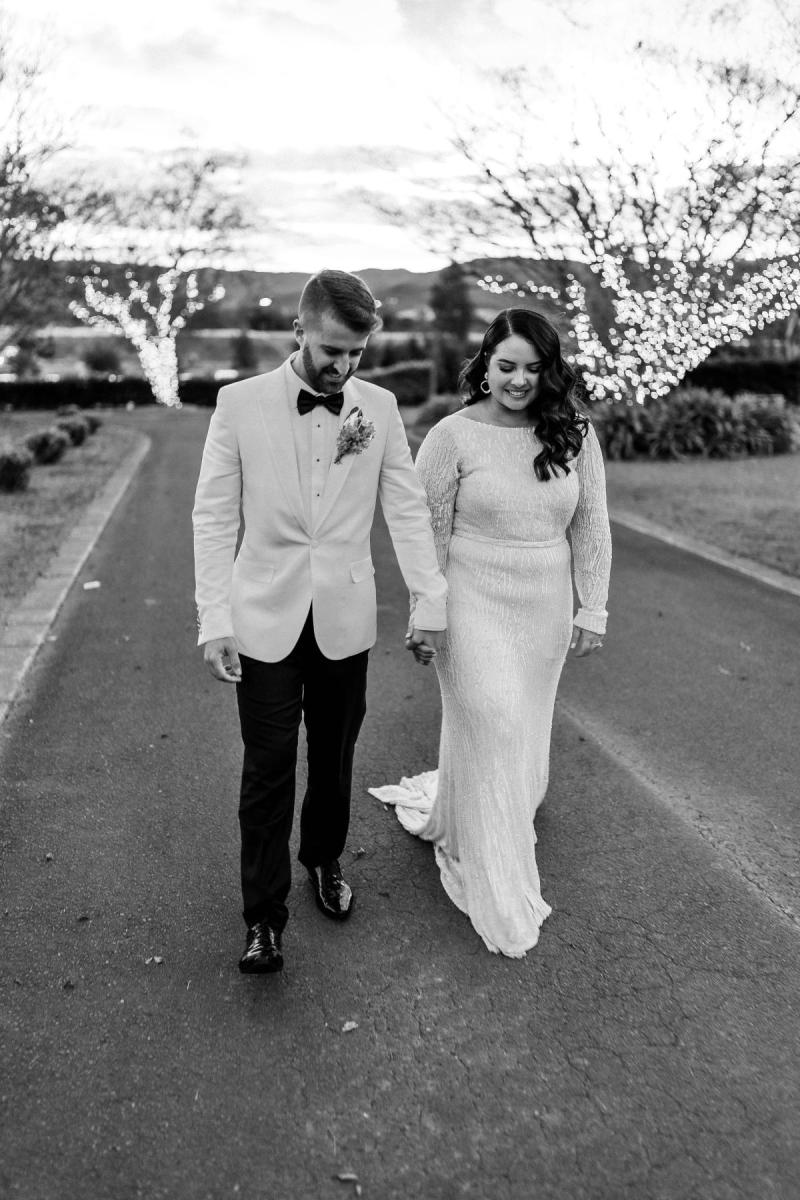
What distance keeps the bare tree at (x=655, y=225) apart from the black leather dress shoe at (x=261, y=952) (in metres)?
13.5

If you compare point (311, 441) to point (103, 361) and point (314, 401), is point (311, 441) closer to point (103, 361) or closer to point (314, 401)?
point (314, 401)

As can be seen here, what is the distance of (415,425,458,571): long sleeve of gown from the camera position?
3578 mm

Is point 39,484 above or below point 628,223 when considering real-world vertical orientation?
below

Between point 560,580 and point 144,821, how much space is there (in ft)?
6.68

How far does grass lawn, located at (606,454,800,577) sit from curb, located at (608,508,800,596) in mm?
120

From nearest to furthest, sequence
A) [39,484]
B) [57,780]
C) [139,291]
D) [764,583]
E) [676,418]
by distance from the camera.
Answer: [57,780] → [764,583] → [39,484] → [676,418] → [139,291]

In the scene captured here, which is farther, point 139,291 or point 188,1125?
point 139,291

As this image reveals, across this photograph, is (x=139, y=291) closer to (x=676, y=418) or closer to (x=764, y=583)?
(x=676, y=418)

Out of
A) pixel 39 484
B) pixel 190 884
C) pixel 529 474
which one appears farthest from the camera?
pixel 39 484

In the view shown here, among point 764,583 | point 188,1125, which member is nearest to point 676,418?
point 764,583

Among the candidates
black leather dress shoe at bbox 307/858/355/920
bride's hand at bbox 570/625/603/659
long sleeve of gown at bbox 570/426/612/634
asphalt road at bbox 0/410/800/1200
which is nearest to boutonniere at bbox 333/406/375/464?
long sleeve of gown at bbox 570/426/612/634

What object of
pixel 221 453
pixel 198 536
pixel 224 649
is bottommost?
pixel 224 649

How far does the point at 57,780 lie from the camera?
4.85m

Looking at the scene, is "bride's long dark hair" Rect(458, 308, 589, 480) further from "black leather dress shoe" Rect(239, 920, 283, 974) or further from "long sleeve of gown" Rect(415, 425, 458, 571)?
"black leather dress shoe" Rect(239, 920, 283, 974)
